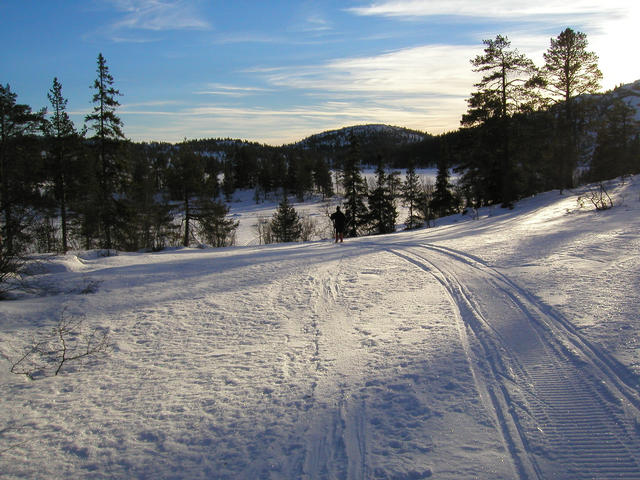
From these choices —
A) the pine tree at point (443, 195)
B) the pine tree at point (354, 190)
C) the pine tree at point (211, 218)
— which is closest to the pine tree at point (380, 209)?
the pine tree at point (354, 190)

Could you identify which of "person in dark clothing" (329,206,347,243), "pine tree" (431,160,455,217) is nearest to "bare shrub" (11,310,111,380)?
"person in dark clothing" (329,206,347,243)

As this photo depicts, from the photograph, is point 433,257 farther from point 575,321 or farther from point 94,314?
point 94,314

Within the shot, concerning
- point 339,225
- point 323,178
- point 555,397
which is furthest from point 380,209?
point 323,178

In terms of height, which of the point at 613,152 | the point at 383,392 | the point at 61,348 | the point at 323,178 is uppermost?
the point at 323,178

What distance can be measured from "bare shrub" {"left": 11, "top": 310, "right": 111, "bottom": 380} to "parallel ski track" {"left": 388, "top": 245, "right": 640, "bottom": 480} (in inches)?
222

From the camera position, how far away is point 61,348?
213 inches

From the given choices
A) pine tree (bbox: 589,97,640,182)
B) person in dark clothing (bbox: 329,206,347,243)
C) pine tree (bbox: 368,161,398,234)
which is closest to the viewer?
person in dark clothing (bbox: 329,206,347,243)

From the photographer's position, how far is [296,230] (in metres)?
35.9

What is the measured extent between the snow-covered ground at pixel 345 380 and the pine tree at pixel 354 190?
86.8ft

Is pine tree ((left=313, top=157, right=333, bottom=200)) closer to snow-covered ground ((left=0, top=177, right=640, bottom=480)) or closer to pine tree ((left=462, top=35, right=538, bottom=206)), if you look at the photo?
pine tree ((left=462, top=35, right=538, bottom=206))

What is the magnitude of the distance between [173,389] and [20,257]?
5524 mm

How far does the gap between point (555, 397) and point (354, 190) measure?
31886 millimetres

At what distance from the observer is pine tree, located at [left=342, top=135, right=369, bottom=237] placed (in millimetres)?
33719

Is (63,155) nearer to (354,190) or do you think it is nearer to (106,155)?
→ (106,155)
